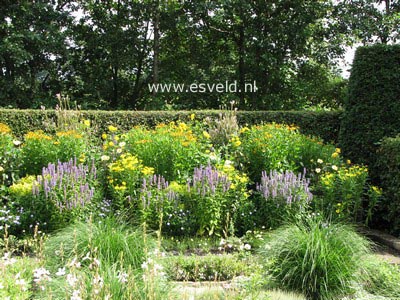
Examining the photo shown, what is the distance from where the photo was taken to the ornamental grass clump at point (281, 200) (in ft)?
15.1

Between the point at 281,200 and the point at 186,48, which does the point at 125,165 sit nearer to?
the point at 281,200

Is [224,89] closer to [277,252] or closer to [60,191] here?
[60,191]

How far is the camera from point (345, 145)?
Answer: 639 centimetres

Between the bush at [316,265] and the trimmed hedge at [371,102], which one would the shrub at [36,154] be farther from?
the trimmed hedge at [371,102]

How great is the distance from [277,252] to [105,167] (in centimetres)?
263

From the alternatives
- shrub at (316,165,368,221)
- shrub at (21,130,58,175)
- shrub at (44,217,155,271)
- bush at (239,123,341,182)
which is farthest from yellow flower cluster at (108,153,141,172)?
shrub at (316,165,368,221)

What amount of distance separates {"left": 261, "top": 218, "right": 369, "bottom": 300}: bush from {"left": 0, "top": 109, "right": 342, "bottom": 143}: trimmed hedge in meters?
5.20

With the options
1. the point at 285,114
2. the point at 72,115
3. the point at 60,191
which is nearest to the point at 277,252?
the point at 60,191

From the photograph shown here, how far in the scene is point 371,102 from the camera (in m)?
6.20

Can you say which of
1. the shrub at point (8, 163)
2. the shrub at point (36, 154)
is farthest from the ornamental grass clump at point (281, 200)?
the shrub at point (8, 163)

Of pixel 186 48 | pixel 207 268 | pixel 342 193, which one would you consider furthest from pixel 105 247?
pixel 186 48

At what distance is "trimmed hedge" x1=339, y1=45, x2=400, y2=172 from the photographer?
240 inches

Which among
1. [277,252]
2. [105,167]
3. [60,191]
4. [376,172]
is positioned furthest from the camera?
[376,172]

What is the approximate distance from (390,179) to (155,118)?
174 inches
